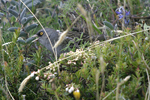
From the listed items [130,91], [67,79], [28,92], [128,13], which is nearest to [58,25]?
[128,13]

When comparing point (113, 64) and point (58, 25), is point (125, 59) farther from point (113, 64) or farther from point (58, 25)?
point (58, 25)

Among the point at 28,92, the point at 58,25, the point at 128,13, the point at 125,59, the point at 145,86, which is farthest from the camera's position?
the point at 58,25

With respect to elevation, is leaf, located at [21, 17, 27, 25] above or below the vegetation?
above

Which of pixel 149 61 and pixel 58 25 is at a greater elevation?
pixel 58 25

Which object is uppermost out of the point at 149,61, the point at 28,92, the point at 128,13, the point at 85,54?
the point at 128,13

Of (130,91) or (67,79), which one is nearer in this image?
(130,91)

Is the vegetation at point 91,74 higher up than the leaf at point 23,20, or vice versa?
the leaf at point 23,20

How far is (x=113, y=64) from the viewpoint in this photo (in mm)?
1853

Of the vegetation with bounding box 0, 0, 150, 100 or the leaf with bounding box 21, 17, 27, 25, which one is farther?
the leaf with bounding box 21, 17, 27, 25

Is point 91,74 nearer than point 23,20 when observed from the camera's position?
Yes

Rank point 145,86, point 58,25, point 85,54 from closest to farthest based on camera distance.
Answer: point 145,86 → point 85,54 → point 58,25

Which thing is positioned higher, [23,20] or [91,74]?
[23,20]

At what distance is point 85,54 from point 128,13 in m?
1.52

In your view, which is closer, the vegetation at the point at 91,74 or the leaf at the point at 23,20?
the vegetation at the point at 91,74
